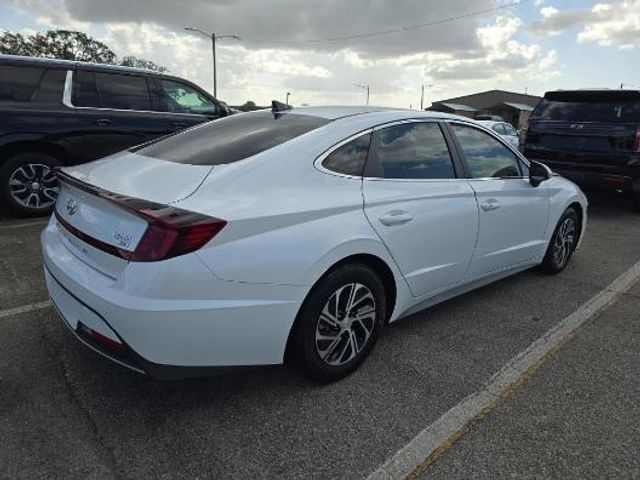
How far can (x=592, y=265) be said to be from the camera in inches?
211

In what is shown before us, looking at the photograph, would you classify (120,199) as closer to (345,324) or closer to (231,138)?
(231,138)

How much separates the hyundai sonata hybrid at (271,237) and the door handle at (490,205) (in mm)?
14

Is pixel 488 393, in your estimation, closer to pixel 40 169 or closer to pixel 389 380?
pixel 389 380

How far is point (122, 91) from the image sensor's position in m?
6.62

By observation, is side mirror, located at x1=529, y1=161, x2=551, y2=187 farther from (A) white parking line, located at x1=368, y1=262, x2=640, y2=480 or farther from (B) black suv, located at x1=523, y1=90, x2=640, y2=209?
(B) black suv, located at x1=523, y1=90, x2=640, y2=209

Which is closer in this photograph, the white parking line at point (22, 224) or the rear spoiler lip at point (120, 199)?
the rear spoiler lip at point (120, 199)

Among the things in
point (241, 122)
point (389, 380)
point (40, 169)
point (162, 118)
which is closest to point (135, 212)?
point (241, 122)

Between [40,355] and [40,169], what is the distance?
3636 millimetres

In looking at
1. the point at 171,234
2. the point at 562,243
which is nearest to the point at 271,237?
the point at 171,234

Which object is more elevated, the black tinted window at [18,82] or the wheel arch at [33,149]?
the black tinted window at [18,82]

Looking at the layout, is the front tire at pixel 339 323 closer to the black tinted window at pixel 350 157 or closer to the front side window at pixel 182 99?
the black tinted window at pixel 350 157

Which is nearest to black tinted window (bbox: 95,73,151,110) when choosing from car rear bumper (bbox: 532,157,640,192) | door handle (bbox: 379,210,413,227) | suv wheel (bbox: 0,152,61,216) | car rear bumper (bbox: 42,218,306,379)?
suv wheel (bbox: 0,152,61,216)

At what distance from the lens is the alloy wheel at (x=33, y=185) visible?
5.90 meters

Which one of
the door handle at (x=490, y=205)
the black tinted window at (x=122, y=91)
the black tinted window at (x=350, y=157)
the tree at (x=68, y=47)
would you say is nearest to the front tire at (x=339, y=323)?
the black tinted window at (x=350, y=157)
